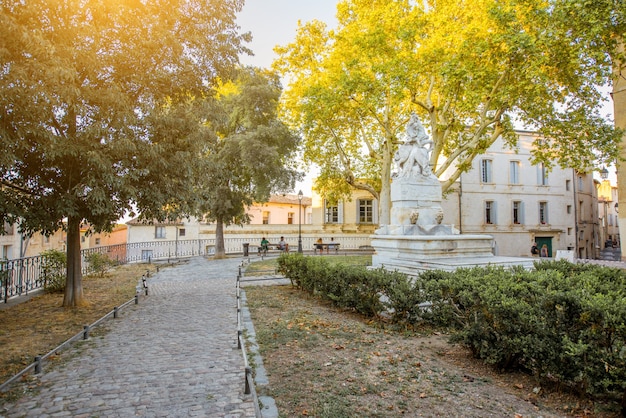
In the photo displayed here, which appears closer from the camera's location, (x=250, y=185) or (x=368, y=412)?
(x=368, y=412)

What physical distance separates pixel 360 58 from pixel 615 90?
12.3 m

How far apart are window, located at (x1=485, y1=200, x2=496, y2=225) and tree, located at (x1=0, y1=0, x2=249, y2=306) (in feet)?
99.9

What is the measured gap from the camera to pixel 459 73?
1438 centimetres

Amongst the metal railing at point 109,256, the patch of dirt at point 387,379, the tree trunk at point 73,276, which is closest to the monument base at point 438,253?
the patch of dirt at point 387,379

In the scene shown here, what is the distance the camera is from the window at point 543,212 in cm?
3484

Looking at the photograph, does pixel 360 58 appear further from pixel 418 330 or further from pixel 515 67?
pixel 418 330

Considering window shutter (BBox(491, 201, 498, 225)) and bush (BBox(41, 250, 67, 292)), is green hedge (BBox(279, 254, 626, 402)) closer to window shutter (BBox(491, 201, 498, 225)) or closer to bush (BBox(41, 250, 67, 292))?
bush (BBox(41, 250, 67, 292))

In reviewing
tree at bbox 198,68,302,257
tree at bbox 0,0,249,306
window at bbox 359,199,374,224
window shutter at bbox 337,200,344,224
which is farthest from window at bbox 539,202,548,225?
Result: tree at bbox 0,0,249,306

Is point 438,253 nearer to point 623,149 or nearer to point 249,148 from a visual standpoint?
point 249,148

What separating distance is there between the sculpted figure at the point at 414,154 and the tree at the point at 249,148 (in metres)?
8.19

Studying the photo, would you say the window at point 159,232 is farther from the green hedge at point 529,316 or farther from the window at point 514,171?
the window at point 514,171

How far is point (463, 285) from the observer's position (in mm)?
5258

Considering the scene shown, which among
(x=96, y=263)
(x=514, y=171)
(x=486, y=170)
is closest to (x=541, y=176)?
(x=514, y=171)

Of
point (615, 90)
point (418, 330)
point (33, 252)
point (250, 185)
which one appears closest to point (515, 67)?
point (615, 90)
